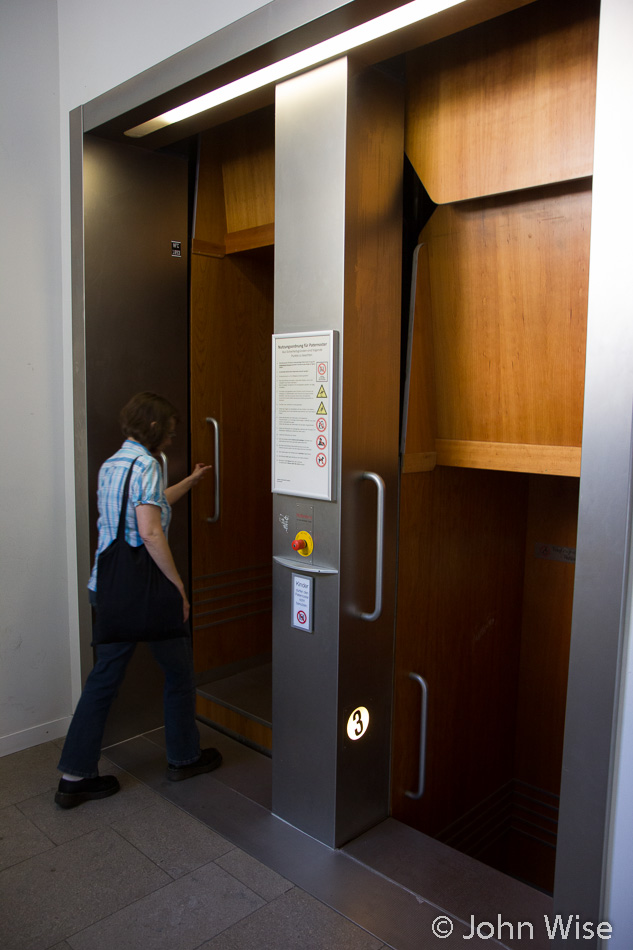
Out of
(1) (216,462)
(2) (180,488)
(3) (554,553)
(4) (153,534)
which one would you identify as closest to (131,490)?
(4) (153,534)

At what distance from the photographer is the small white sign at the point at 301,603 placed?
232 cm

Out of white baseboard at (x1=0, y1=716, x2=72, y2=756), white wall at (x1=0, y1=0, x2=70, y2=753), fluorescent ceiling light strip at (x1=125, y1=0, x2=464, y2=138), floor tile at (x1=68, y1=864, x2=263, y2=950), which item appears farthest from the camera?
white baseboard at (x1=0, y1=716, x2=72, y2=756)

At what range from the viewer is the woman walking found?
2512 millimetres

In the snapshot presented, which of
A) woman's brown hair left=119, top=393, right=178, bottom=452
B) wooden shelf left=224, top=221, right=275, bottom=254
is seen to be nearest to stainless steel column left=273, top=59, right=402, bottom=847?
woman's brown hair left=119, top=393, right=178, bottom=452

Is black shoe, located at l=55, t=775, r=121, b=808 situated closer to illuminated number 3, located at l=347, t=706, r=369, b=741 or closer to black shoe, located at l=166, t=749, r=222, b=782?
black shoe, located at l=166, t=749, r=222, b=782

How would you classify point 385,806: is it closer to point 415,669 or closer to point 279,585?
point 415,669

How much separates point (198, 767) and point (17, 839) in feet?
2.35

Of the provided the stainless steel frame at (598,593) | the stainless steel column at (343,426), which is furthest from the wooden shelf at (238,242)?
the stainless steel frame at (598,593)

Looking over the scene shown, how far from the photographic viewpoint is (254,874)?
224 cm

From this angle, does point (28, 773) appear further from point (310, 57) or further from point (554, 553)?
point (310, 57)

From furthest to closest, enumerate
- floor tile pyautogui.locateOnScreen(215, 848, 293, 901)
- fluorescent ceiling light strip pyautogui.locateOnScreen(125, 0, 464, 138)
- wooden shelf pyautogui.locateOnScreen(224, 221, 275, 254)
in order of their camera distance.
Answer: wooden shelf pyautogui.locateOnScreen(224, 221, 275, 254) → floor tile pyautogui.locateOnScreen(215, 848, 293, 901) → fluorescent ceiling light strip pyautogui.locateOnScreen(125, 0, 464, 138)

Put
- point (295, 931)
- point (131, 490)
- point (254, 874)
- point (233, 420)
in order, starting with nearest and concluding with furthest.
A: point (295, 931) → point (254, 874) → point (131, 490) → point (233, 420)

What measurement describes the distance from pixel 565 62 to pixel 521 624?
2317mm

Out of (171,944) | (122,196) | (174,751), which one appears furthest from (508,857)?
(122,196)
